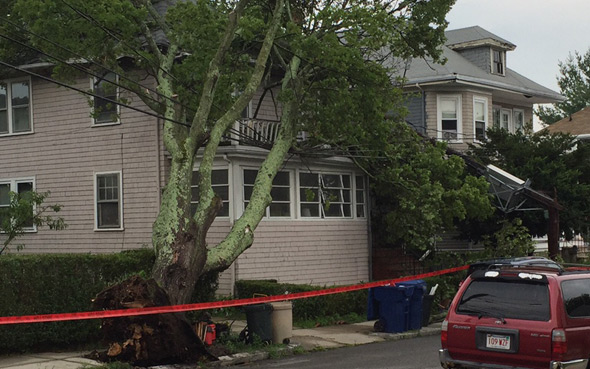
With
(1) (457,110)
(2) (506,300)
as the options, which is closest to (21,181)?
(1) (457,110)

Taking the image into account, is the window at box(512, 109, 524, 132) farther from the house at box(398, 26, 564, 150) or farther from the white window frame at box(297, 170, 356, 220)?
the white window frame at box(297, 170, 356, 220)

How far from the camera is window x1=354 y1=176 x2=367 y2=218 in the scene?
27.8 meters

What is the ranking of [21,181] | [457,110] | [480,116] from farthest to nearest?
[480,116] → [457,110] → [21,181]

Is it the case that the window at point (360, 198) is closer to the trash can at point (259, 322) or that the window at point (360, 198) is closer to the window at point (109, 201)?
the window at point (109, 201)

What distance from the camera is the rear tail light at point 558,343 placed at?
33.7ft

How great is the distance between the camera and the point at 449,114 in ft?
110

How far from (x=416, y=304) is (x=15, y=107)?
14743 mm

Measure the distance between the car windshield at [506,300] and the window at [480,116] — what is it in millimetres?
23171

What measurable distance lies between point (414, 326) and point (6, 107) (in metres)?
15.2

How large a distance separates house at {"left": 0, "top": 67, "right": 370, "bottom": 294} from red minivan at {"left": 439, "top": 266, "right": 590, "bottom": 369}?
41.1ft

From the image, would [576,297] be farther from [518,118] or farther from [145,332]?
[518,118]

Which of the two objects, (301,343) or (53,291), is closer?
(53,291)

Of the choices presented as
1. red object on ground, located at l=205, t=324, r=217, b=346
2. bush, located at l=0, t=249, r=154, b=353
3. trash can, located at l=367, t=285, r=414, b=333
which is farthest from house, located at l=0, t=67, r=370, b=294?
red object on ground, located at l=205, t=324, r=217, b=346

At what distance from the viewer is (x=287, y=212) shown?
2511cm
